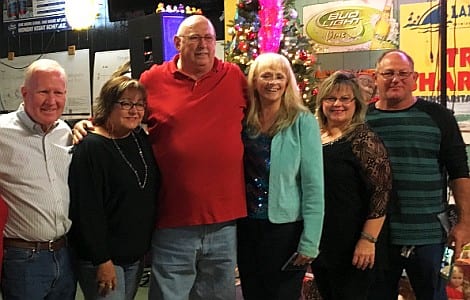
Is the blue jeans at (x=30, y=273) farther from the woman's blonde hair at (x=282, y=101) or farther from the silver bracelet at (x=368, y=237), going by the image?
the silver bracelet at (x=368, y=237)

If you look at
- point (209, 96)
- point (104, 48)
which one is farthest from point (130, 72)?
point (209, 96)

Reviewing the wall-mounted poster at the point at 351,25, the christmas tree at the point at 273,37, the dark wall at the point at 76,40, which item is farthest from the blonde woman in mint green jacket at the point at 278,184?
the dark wall at the point at 76,40

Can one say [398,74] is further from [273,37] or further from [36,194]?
[273,37]

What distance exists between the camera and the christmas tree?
16.2ft

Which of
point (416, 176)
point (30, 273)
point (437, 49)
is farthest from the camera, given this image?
point (437, 49)

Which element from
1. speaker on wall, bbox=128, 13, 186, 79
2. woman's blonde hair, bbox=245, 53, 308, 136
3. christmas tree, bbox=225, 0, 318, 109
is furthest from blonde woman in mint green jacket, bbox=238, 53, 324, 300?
speaker on wall, bbox=128, 13, 186, 79

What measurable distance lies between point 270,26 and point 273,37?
0.31 ft

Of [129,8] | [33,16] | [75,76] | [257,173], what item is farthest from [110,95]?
[33,16]

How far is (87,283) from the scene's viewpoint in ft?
8.04

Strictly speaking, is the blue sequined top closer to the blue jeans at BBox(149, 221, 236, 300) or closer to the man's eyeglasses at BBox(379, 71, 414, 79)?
the blue jeans at BBox(149, 221, 236, 300)

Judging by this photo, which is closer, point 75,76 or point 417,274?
point 417,274

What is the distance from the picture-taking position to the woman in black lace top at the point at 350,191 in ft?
8.57

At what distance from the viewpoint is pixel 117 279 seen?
2.43 metres

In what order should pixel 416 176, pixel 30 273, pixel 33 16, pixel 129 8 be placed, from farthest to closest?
pixel 33 16 → pixel 129 8 → pixel 416 176 → pixel 30 273
